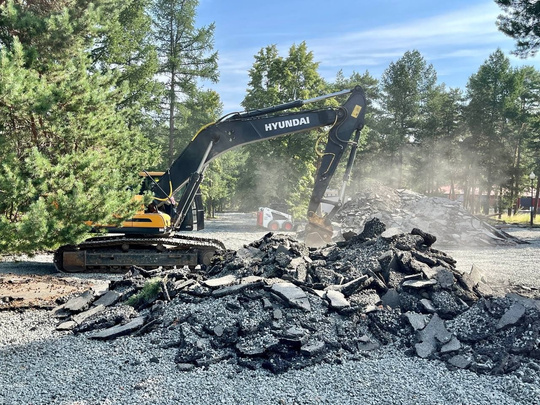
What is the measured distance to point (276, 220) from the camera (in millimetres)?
21500

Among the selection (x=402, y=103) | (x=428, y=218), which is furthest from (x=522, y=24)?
(x=402, y=103)

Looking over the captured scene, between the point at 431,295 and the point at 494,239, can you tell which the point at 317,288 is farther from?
the point at 494,239

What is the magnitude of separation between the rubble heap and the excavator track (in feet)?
29.5

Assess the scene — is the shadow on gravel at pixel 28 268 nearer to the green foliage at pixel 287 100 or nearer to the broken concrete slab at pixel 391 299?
the broken concrete slab at pixel 391 299

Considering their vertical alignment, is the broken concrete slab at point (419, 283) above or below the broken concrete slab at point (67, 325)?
above

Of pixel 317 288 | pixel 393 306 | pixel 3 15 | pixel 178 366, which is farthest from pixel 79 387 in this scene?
pixel 3 15

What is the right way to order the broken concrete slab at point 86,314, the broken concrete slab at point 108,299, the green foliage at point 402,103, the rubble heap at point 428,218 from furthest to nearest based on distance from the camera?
the green foliage at point 402,103 < the rubble heap at point 428,218 < the broken concrete slab at point 108,299 < the broken concrete slab at point 86,314

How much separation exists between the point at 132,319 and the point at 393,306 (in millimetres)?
3874

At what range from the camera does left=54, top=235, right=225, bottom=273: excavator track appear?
410 inches

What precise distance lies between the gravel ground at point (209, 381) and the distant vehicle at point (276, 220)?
15.5 metres

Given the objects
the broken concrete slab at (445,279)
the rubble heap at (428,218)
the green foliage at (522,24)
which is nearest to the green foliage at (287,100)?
the rubble heap at (428,218)

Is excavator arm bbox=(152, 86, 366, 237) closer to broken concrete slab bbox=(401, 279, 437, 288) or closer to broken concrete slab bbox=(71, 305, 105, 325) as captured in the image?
broken concrete slab bbox=(71, 305, 105, 325)

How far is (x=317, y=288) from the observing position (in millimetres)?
6930

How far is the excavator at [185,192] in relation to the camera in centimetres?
1015
